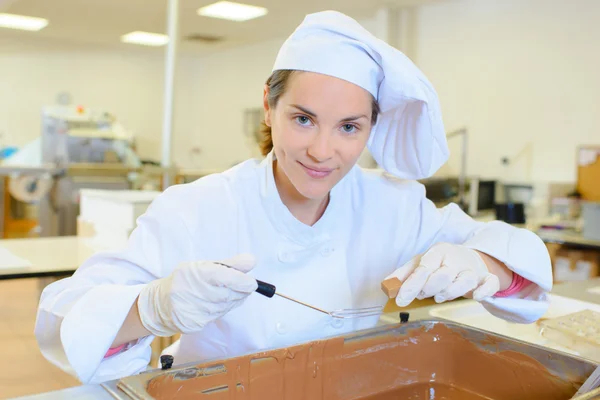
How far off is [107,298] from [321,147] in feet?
1.58

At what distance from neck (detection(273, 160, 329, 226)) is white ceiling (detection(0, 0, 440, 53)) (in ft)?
14.9

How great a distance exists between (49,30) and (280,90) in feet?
23.5

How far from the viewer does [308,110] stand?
1.12 m

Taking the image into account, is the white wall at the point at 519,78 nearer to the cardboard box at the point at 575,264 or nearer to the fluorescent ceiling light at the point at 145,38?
the cardboard box at the point at 575,264

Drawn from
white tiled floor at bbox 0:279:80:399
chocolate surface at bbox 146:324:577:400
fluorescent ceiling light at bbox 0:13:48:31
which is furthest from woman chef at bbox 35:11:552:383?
fluorescent ceiling light at bbox 0:13:48:31

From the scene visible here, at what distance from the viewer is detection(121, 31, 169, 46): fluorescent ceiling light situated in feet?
24.1

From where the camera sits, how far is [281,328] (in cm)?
126

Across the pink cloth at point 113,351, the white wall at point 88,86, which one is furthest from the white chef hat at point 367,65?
the white wall at point 88,86

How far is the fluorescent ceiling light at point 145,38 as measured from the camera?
24.1ft

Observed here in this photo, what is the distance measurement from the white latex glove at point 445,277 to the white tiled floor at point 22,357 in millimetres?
1940

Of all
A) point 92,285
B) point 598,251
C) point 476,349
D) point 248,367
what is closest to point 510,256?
point 476,349

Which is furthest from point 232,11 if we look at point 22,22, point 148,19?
point 22,22

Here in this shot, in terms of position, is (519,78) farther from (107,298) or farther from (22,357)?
(107,298)

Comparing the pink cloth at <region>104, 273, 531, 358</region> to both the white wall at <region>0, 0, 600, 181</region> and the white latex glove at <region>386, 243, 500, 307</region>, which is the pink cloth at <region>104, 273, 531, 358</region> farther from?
the white wall at <region>0, 0, 600, 181</region>
